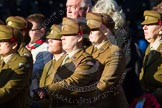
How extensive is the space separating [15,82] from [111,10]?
1780 mm

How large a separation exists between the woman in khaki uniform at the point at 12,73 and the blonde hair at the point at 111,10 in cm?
137

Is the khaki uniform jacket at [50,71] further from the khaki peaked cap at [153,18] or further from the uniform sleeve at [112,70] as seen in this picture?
the khaki peaked cap at [153,18]

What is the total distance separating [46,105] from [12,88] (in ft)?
1.37

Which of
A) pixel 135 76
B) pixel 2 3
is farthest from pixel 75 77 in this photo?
pixel 2 3

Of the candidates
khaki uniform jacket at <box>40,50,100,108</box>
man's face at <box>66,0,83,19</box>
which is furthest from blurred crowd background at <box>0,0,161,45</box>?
khaki uniform jacket at <box>40,50,100,108</box>

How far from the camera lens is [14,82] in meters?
6.76

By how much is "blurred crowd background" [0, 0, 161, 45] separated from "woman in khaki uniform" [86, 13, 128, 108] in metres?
1.94

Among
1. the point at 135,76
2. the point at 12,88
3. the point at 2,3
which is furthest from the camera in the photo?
the point at 2,3

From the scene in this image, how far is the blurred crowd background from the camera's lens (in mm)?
10016

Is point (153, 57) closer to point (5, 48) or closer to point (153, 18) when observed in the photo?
point (153, 18)

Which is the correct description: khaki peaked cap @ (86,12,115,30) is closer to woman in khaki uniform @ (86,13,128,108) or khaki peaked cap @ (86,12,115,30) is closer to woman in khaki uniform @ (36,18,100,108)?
woman in khaki uniform @ (86,13,128,108)

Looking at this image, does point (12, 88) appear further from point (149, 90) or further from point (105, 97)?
point (149, 90)

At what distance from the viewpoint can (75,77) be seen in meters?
6.89

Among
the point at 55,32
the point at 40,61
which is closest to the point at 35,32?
the point at 40,61
